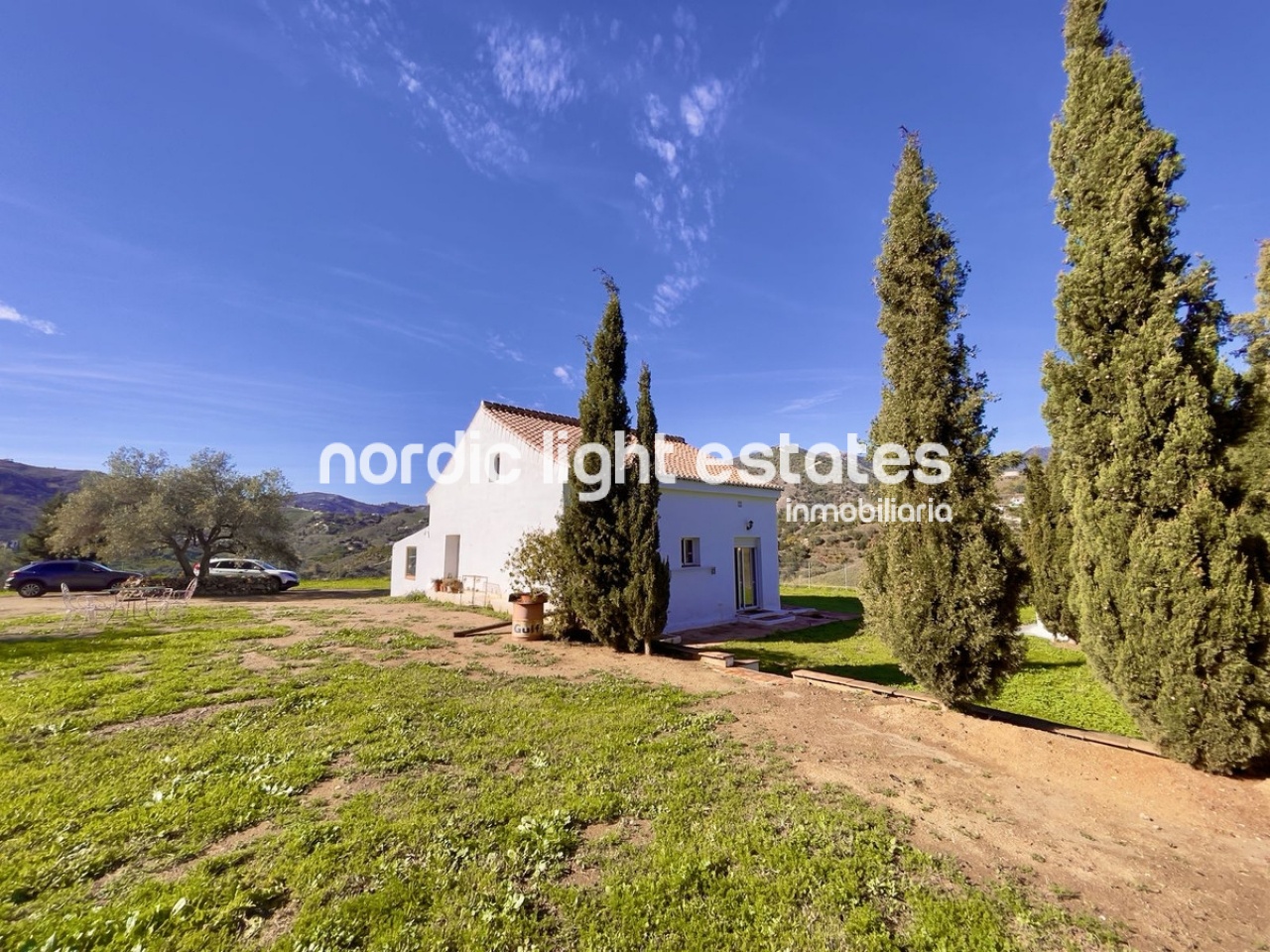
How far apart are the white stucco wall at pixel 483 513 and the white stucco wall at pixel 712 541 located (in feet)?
11.3

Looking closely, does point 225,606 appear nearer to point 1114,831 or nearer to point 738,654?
point 738,654

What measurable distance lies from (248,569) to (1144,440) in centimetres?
3087

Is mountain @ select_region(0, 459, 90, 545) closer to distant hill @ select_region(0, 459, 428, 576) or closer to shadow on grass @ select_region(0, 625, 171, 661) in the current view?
distant hill @ select_region(0, 459, 428, 576)

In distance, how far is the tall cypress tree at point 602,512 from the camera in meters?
10.4

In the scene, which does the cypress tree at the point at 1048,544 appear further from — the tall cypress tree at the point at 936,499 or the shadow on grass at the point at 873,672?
the tall cypress tree at the point at 936,499

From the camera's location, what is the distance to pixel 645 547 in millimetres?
10219

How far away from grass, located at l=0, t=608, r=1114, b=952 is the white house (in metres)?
7.64

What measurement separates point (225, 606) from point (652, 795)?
19021mm

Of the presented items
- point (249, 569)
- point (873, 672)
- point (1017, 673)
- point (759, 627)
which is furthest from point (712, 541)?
point (249, 569)

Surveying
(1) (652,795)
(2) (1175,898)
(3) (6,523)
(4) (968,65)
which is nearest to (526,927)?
(1) (652,795)

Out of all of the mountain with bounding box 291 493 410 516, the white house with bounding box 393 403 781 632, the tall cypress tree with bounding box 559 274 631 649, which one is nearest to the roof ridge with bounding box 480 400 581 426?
the white house with bounding box 393 403 781 632

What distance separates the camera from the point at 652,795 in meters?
4.14

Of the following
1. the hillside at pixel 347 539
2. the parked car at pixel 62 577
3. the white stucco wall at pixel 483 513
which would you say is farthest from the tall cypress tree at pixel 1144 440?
the hillside at pixel 347 539

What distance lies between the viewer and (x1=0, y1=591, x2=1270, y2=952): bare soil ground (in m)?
3.02
